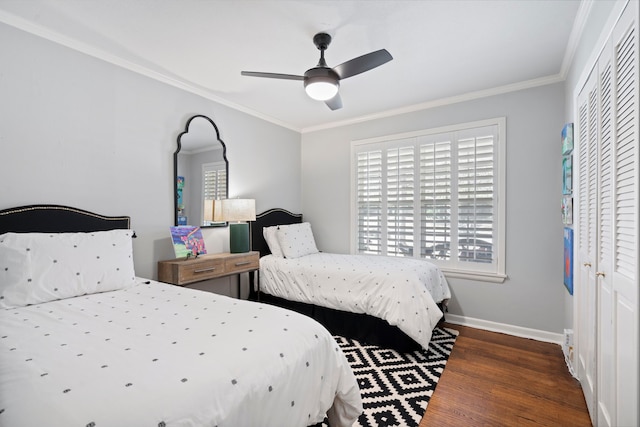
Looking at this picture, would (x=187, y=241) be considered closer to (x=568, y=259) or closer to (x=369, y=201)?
(x=369, y=201)

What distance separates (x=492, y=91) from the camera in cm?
322

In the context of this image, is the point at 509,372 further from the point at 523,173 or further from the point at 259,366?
the point at 259,366

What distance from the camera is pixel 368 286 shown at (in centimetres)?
285

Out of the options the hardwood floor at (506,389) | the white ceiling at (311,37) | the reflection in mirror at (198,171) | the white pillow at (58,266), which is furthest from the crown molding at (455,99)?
the white pillow at (58,266)

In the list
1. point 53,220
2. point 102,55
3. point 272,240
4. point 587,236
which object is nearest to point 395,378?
point 587,236

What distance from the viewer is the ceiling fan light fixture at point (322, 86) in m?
2.17

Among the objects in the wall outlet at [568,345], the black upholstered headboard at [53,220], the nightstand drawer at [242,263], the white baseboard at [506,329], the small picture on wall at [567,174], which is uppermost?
the small picture on wall at [567,174]

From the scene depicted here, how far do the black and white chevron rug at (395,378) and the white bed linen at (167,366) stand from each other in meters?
0.50

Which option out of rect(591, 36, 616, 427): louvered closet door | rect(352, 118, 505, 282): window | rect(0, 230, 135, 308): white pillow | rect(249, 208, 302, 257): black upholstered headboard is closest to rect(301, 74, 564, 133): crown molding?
rect(352, 118, 505, 282): window

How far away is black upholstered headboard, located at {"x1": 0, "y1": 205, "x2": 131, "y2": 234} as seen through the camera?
196 cm

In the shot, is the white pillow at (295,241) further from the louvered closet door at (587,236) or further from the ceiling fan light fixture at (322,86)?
the louvered closet door at (587,236)

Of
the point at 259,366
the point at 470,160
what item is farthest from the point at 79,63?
the point at 470,160

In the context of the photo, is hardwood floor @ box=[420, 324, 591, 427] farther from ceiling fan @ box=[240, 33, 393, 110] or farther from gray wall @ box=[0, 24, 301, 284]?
gray wall @ box=[0, 24, 301, 284]

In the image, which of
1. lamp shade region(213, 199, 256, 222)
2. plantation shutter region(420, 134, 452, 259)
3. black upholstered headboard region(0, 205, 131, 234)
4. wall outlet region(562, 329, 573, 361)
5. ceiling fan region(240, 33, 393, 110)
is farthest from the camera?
plantation shutter region(420, 134, 452, 259)
